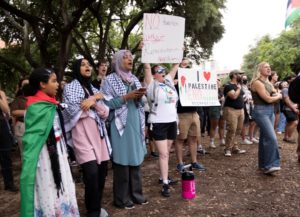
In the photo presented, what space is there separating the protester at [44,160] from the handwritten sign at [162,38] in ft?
5.82

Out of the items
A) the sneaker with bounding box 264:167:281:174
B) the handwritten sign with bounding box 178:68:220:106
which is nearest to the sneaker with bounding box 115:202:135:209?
the handwritten sign with bounding box 178:68:220:106

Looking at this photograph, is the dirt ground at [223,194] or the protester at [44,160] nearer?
the protester at [44,160]

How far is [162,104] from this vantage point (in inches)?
205

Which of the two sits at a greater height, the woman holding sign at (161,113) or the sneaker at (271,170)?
the woman holding sign at (161,113)

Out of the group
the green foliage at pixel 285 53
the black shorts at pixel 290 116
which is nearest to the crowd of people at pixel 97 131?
the black shorts at pixel 290 116

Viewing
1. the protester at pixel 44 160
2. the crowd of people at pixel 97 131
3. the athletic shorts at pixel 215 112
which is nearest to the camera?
the protester at pixel 44 160

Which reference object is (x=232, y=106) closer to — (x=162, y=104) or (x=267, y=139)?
(x=267, y=139)

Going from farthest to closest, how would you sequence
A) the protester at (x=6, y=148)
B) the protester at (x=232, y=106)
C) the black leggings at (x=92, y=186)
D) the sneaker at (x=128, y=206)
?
the protester at (x=232, y=106) < the protester at (x=6, y=148) < the sneaker at (x=128, y=206) < the black leggings at (x=92, y=186)

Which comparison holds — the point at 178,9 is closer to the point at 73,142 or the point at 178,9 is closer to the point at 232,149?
the point at 232,149

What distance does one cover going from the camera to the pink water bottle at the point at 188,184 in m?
5.02

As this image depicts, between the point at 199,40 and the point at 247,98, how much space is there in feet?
28.5

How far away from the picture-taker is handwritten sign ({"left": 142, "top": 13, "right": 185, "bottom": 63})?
5.14 metres

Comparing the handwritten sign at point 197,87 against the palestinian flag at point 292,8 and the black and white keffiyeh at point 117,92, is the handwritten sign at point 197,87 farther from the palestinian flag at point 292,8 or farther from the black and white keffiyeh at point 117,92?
the palestinian flag at point 292,8

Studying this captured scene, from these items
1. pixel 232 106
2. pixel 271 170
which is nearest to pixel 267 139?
pixel 271 170
